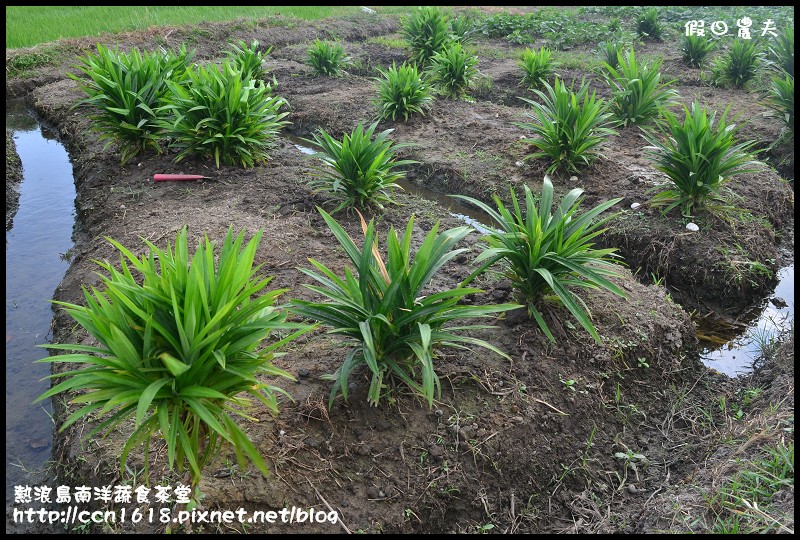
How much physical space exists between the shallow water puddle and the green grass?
11.1 m

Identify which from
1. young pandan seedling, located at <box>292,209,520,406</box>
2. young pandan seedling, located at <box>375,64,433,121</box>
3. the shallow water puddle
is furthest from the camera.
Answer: young pandan seedling, located at <box>375,64,433,121</box>

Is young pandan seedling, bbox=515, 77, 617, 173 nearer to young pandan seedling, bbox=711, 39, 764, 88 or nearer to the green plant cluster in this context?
the green plant cluster

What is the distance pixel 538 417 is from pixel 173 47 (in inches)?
386

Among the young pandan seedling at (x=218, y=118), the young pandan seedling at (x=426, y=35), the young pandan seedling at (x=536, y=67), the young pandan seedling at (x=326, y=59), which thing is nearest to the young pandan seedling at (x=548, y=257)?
the young pandan seedling at (x=218, y=118)

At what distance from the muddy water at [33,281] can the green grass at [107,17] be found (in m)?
3.88

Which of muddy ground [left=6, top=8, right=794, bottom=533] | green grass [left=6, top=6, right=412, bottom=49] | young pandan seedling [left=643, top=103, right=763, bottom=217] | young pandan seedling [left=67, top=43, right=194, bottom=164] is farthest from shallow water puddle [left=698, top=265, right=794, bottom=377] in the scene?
green grass [left=6, top=6, right=412, bottom=49]

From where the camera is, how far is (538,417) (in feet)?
9.75

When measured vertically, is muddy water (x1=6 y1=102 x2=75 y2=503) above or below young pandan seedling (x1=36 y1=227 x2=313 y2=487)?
below

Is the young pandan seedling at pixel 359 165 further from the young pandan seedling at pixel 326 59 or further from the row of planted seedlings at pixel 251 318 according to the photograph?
the young pandan seedling at pixel 326 59

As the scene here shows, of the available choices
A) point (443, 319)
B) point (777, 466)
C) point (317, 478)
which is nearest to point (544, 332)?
point (443, 319)

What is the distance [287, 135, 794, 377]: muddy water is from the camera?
382 cm

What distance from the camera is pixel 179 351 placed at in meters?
2.22

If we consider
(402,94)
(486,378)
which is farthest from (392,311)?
(402,94)

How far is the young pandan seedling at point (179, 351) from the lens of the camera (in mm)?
2133
